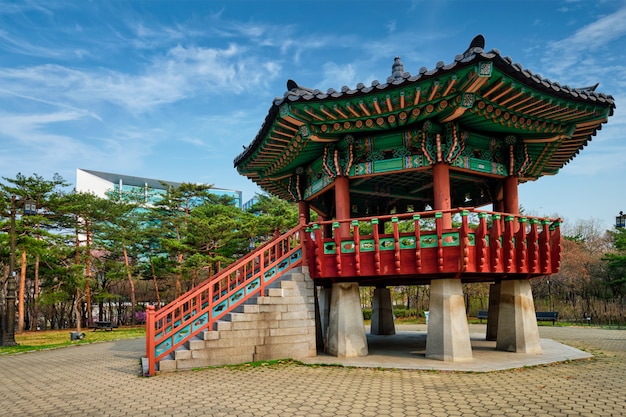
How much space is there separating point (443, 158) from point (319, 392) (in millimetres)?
7136

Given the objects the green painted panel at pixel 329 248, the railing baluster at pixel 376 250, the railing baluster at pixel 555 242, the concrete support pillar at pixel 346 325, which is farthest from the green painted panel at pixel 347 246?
the railing baluster at pixel 555 242

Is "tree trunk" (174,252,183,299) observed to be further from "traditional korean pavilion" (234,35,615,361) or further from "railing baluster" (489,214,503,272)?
"railing baluster" (489,214,503,272)

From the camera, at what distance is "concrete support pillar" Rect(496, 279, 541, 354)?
12711mm

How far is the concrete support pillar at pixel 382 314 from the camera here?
1952cm

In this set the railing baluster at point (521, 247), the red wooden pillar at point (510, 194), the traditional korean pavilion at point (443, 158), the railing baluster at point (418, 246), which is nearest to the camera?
the traditional korean pavilion at point (443, 158)

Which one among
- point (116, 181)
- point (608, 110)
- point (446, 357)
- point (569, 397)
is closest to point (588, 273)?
point (608, 110)

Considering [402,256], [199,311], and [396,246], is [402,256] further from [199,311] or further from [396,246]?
[199,311]

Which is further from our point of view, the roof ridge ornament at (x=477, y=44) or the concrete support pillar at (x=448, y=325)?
the concrete support pillar at (x=448, y=325)

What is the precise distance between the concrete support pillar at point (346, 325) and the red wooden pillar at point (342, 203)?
5.20 ft

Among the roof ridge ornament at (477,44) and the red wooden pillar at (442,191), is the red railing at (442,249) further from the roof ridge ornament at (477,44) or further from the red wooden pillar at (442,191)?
the roof ridge ornament at (477,44)

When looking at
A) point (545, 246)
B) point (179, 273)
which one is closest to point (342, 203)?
point (545, 246)

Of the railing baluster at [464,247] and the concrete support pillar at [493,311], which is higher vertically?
the railing baluster at [464,247]

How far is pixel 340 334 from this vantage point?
12.3m

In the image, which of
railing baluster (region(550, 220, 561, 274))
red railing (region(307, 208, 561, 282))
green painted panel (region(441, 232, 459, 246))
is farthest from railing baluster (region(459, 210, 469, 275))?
railing baluster (region(550, 220, 561, 274))
